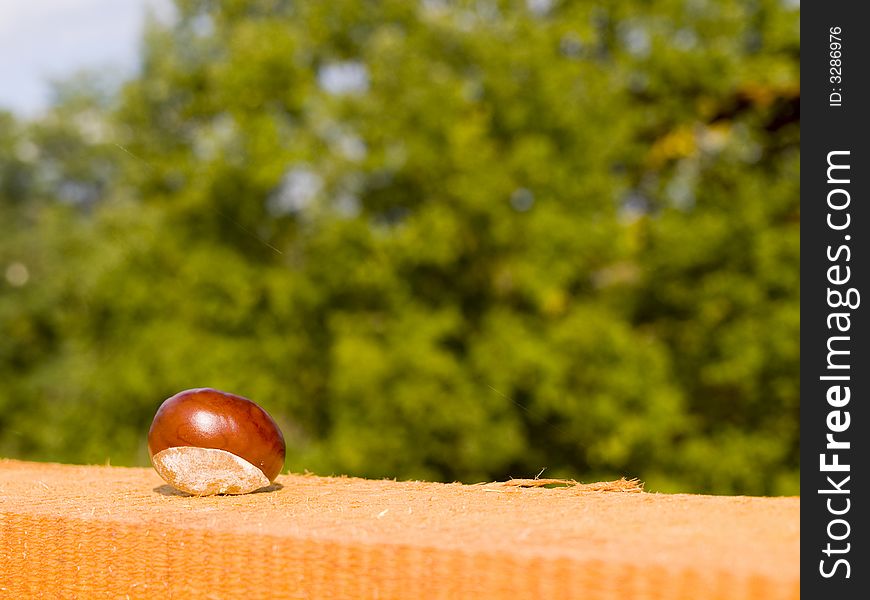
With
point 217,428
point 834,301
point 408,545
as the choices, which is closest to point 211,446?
point 217,428

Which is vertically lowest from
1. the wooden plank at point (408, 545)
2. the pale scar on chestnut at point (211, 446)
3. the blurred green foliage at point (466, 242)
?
the wooden plank at point (408, 545)

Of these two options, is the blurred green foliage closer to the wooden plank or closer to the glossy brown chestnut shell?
the glossy brown chestnut shell

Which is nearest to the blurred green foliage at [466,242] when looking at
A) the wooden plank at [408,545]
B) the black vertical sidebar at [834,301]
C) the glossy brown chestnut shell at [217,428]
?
the black vertical sidebar at [834,301]

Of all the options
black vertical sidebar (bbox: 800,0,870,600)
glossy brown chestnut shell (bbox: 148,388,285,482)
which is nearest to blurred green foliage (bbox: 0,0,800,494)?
black vertical sidebar (bbox: 800,0,870,600)

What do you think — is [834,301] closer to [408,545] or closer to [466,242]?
[408,545]

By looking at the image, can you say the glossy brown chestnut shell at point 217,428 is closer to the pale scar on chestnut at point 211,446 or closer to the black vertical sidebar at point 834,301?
the pale scar on chestnut at point 211,446

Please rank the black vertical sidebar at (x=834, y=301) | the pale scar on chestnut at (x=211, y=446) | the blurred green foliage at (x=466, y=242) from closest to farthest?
the black vertical sidebar at (x=834, y=301)
the pale scar on chestnut at (x=211, y=446)
the blurred green foliage at (x=466, y=242)
